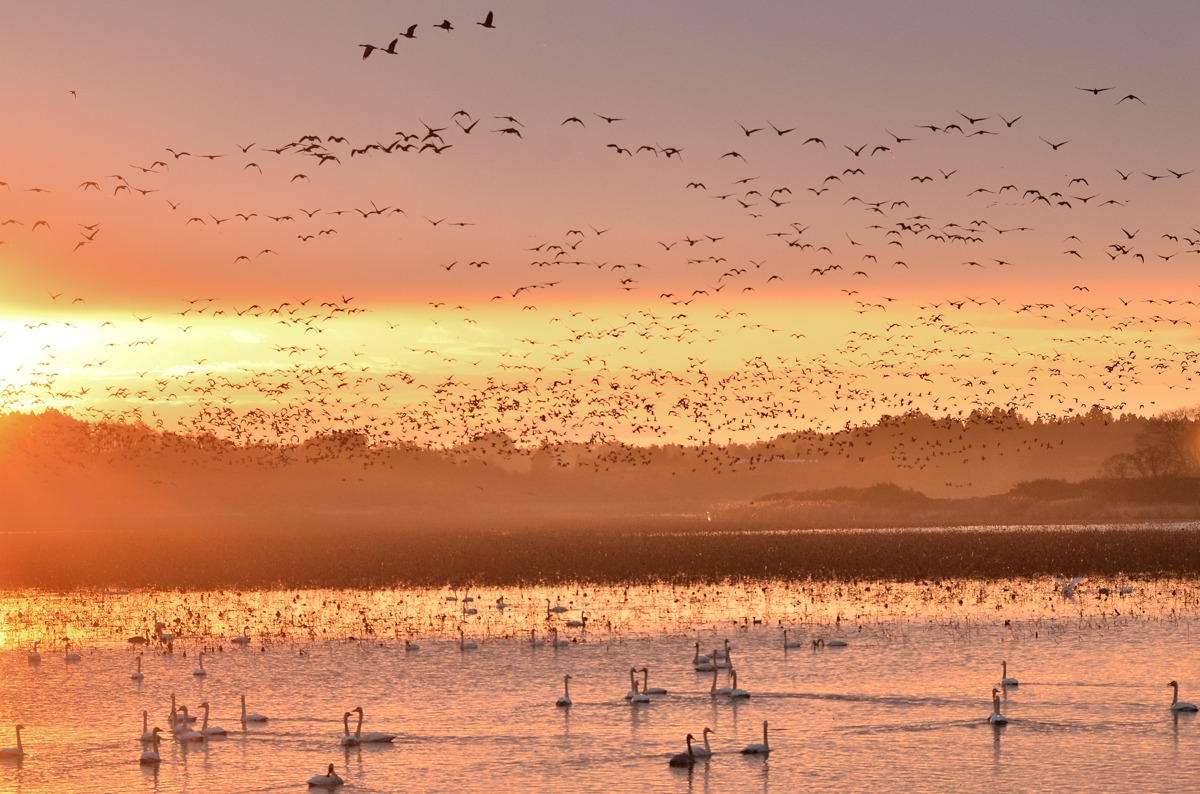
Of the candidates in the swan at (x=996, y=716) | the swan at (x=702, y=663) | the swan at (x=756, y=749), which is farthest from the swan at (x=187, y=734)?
the swan at (x=996, y=716)

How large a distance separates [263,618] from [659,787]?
29602mm

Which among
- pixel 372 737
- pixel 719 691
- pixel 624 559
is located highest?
pixel 624 559

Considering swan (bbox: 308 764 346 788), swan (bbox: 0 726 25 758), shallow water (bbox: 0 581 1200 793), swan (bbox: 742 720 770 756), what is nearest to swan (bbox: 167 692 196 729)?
shallow water (bbox: 0 581 1200 793)

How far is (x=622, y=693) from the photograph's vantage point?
3553 cm

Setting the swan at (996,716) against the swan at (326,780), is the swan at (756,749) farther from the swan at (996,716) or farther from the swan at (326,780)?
the swan at (326,780)

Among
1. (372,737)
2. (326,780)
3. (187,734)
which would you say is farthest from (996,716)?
(187,734)

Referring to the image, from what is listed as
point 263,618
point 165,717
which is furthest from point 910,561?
point 165,717

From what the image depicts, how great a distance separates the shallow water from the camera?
89.1 ft

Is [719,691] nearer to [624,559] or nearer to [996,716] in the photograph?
[996,716]

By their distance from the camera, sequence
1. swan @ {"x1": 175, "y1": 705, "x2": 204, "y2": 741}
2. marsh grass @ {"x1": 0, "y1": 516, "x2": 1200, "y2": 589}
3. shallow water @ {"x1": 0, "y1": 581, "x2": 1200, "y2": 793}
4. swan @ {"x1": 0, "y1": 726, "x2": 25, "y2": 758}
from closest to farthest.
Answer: shallow water @ {"x1": 0, "y1": 581, "x2": 1200, "y2": 793}, swan @ {"x1": 0, "y1": 726, "x2": 25, "y2": 758}, swan @ {"x1": 175, "y1": 705, "x2": 204, "y2": 741}, marsh grass @ {"x1": 0, "y1": 516, "x2": 1200, "y2": 589}

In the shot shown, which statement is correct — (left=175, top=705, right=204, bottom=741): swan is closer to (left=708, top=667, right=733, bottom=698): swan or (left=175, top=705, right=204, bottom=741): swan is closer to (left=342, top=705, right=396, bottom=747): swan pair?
(left=342, top=705, right=396, bottom=747): swan pair

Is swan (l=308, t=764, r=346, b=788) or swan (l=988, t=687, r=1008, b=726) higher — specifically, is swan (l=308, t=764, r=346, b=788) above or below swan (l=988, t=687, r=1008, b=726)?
below

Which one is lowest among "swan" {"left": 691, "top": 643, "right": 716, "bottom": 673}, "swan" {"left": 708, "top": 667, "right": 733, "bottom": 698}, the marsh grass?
"swan" {"left": 708, "top": 667, "right": 733, "bottom": 698}

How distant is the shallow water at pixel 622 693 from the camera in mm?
27156
